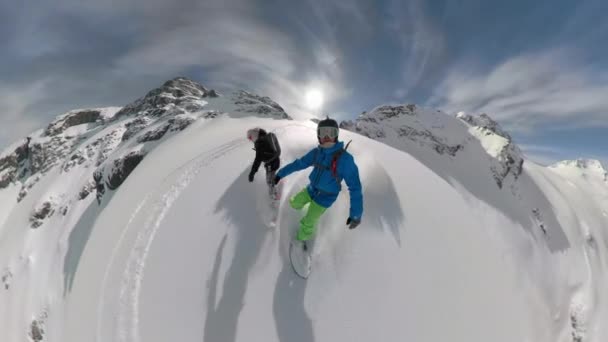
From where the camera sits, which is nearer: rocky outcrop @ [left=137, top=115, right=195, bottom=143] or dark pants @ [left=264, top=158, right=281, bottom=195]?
dark pants @ [left=264, top=158, right=281, bottom=195]

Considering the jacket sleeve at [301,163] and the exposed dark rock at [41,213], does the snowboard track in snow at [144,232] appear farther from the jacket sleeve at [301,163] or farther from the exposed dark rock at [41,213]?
the exposed dark rock at [41,213]

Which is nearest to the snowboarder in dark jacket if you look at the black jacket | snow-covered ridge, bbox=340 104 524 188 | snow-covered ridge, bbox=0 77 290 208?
the black jacket

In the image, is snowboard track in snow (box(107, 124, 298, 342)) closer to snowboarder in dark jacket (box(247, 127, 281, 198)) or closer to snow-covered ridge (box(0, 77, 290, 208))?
snowboarder in dark jacket (box(247, 127, 281, 198))

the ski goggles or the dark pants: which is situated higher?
the dark pants

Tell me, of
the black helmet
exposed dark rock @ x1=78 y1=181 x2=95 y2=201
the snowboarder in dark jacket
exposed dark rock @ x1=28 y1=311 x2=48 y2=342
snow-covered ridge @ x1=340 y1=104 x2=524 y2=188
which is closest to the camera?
the black helmet

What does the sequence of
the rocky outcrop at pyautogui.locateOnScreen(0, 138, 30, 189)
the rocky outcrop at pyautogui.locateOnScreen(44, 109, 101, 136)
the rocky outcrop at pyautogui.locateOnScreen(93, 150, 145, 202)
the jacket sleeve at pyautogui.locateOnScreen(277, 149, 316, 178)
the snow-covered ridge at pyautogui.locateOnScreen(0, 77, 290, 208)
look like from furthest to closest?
the rocky outcrop at pyautogui.locateOnScreen(44, 109, 101, 136), the rocky outcrop at pyautogui.locateOnScreen(0, 138, 30, 189), the snow-covered ridge at pyautogui.locateOnScreen(0, 77, 290, 208), the rocky outcrop at pyautogui.locateOnScreen(93, 150, 145, 202), the jacket sleeve at pyautogui.locateOnScreen(277, 149, 316, 178)

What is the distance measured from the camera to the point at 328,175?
6484 millimetres

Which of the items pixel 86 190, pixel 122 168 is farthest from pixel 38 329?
pixel 86 190

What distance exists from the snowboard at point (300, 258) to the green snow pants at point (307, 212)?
43 cm

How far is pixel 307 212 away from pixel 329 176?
1.27 meters

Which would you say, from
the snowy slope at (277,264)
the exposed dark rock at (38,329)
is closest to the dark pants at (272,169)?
the snowy slope at (277,264)

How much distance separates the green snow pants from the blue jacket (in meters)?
0.18

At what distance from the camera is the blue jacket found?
6000 mm

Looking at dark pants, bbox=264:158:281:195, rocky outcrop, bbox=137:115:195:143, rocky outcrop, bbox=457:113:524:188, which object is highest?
rocky outcrop, bbox=457:113:524:188
